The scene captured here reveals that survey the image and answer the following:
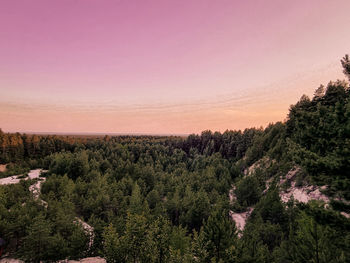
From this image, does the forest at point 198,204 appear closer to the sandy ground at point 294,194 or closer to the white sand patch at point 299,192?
the sandy ground at point 294,194

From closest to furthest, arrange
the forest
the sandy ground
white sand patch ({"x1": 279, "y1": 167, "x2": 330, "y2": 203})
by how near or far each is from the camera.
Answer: the forest, white sand patch ({"x1": 279, "y1": 167, "x2": 330, "y2": 203}), the sandy ground

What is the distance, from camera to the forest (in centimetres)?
1164

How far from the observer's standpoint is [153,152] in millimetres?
124375

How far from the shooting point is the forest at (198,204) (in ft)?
38.2

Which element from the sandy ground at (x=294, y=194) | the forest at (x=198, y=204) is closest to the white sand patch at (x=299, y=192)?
the sandy ground at (x=294, y=194)

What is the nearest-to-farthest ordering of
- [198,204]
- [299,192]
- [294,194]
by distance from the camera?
[299,192] → [198,204] → [294,194]

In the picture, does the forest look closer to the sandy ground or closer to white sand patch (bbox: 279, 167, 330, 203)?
the sandy ground

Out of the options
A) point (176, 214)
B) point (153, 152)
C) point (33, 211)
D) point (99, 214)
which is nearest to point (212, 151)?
point (153, 152)

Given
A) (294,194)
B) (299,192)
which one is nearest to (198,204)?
(294,194)

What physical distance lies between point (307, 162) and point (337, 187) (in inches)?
84.3

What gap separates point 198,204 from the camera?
150 feet

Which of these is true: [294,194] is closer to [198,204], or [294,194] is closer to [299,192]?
[299,192]

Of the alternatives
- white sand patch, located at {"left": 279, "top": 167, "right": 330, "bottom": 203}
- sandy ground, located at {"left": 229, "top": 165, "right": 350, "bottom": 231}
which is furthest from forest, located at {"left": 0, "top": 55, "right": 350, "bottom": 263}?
white sand patch, located at {"left": 279, "top": 167, "right": 330, "bottom": 203}

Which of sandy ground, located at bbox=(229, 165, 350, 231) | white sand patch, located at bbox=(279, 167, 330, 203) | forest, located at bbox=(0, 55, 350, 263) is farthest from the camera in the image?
sandy ground, located at bbox=(229, 165, 350, 231)
